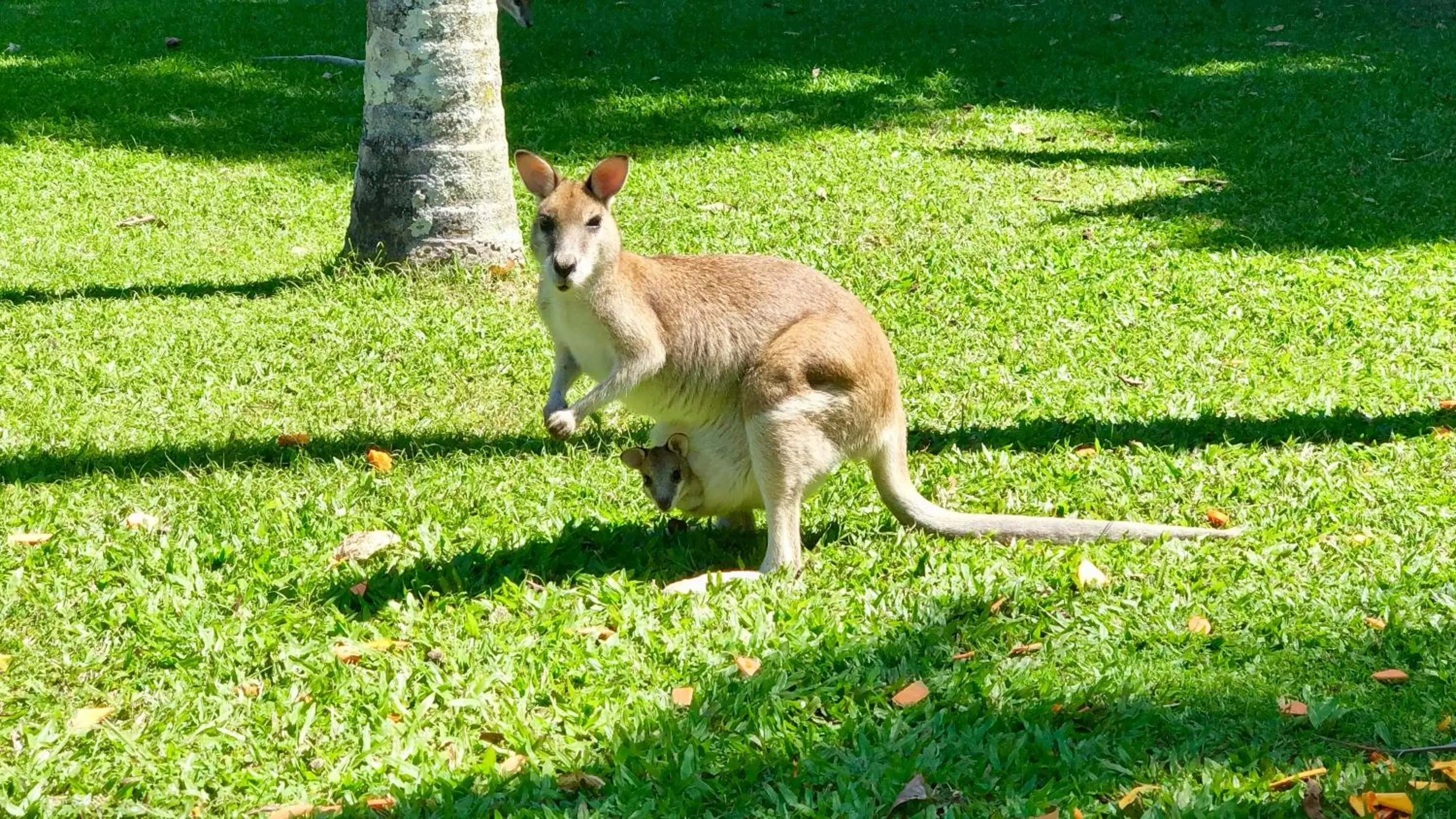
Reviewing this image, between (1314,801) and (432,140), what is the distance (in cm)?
547

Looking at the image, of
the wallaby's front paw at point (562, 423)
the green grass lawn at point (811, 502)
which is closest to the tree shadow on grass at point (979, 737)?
the green grass lawn at point (811, 502)

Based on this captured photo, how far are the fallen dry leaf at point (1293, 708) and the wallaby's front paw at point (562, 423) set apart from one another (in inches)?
81.7

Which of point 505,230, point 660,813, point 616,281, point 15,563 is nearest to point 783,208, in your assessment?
point 505,230

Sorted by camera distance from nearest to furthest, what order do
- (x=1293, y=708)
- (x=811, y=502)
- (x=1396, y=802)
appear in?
(x=1396, y=802) < (x=1293, y=708) < (x=811, y=502)

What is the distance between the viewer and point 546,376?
20.4 ft

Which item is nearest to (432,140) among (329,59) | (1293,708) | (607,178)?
(607,178)

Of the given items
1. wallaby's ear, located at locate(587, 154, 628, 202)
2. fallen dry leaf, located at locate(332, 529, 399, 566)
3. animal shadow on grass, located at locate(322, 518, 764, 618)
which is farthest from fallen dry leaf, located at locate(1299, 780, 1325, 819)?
fallen dry leaf, located at locate(332, 529, 399, 566)

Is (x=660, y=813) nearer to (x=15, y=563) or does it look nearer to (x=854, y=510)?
(x=854, y=510)

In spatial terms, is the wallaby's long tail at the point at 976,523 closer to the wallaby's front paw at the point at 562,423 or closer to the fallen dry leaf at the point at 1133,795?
the wallaby's front paw at the point at 562,423

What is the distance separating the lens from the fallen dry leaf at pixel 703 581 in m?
4.23

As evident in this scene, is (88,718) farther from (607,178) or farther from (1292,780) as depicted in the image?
(1292,780)

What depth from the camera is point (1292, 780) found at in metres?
3.14

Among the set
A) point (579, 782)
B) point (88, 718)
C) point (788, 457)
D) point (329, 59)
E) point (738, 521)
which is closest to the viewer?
point (579, 782)

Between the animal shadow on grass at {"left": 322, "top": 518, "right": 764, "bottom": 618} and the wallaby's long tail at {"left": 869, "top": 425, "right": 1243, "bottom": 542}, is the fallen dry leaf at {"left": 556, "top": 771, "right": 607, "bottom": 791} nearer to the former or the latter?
the animal shadow on grass at {"left": 322, "top": 518, "right": 764, "bottom": 618}
